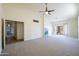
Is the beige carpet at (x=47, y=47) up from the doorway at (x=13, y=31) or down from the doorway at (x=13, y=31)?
down

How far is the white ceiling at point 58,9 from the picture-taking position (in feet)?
7.92

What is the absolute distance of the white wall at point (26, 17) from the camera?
7.80 ft

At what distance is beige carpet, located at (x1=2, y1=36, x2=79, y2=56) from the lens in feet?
7.89

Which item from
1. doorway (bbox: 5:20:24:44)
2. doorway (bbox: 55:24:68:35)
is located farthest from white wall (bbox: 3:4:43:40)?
doorway (bbox: 55:24:68:35)

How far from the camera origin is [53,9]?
2.49m

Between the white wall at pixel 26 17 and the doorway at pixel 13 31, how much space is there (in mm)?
77

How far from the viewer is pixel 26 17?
268 centimetres

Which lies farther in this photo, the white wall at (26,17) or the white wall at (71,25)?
the white wall at (71,25)

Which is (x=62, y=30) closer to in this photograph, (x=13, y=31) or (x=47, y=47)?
(x=47, y=47)

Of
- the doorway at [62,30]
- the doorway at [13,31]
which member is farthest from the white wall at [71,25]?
the doorway at [13,31]

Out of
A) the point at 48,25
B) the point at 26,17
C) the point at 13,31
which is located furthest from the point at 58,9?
the point at 13,31

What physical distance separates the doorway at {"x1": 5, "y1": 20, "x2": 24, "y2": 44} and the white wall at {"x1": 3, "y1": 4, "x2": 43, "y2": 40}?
0.08 meters

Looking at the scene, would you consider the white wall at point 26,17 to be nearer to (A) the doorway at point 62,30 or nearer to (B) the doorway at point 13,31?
(B) the doorway at point 13,31

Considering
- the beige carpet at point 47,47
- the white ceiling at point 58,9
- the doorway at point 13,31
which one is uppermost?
the white ceiling at point 58,9
